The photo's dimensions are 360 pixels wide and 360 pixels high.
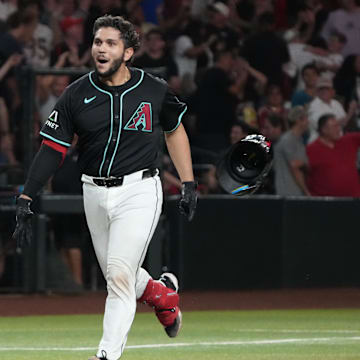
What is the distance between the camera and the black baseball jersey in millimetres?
6875

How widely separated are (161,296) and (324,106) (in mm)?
8855

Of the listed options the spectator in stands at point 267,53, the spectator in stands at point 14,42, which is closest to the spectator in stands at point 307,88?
the spectator in stands at point 267,53

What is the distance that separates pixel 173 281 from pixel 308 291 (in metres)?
6.17

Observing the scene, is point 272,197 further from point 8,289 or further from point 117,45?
point 117,45

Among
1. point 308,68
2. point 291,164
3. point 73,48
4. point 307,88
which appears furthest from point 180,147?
point 308,68

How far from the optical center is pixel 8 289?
13.4 metres

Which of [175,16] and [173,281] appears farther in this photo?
[175,16]

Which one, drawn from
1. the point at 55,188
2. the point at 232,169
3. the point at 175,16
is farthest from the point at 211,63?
the point at 232,169

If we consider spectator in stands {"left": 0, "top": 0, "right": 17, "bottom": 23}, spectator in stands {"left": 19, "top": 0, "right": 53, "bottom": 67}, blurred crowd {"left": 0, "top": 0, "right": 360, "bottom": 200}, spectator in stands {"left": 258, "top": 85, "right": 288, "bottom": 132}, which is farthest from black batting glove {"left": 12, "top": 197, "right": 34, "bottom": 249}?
spectator in stands {"left": 258, "top": 85, "right": 288, "bottom": 132}

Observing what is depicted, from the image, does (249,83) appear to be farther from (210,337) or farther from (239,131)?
(210,337)

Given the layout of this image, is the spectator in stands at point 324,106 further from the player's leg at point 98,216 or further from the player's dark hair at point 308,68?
the player's leg at point 98,216

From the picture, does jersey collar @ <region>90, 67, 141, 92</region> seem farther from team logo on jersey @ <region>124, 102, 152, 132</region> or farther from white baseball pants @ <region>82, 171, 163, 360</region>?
white baseball pants @ <region>82, 171, 163, 360</region>

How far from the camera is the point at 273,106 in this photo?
1595cm

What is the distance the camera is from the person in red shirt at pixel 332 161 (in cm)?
1437
